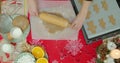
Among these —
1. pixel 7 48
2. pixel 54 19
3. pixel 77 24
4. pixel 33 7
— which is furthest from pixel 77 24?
pixel 7 48

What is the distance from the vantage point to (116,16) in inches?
47.3

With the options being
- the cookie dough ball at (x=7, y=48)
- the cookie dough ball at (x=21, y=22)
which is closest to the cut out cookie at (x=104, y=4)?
the cookie dough ball at (x=21, y=22)

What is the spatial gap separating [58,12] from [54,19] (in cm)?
8

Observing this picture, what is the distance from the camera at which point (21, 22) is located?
43.6 inches

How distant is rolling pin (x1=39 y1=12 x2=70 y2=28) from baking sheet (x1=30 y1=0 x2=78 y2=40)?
0.12 feet

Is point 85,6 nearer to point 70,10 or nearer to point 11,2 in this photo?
point 70,10

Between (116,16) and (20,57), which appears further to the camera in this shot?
(116,16)

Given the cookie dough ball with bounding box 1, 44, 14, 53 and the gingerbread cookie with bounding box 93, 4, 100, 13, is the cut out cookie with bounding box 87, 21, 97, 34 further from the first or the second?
the cookie dough ball with bounding box 1, 44, 14, 53

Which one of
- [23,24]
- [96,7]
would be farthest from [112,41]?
[23,24]

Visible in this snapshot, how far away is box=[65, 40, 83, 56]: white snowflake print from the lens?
1.14 m

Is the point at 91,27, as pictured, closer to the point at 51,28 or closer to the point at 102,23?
the point at 102,23

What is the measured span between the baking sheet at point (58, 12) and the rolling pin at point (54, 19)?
0.04 meters

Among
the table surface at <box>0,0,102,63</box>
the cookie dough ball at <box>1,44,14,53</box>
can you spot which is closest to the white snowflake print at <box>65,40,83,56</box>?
the table surface at <box>0,0,102,63</box>

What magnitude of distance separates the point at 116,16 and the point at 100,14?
75 mm
